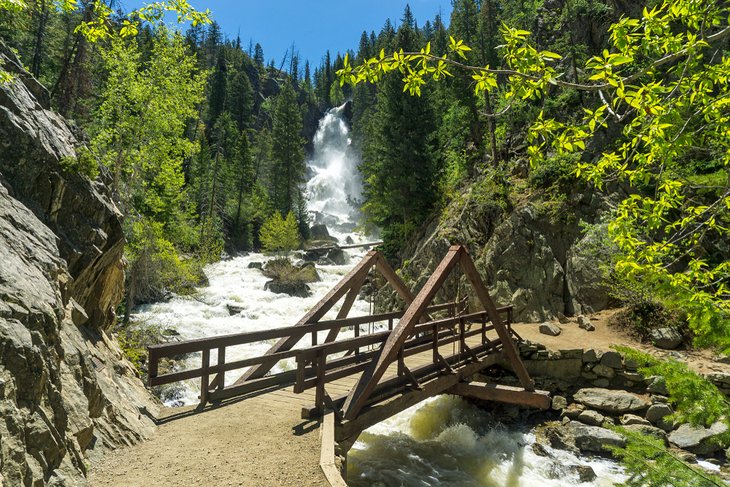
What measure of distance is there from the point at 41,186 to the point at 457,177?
2334 centimetres

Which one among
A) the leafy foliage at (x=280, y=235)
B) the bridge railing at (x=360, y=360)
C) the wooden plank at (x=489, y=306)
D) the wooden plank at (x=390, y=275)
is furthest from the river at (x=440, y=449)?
the leafy foliage at (x=280, y=235)

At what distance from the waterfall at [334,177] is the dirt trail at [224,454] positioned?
2048 inches

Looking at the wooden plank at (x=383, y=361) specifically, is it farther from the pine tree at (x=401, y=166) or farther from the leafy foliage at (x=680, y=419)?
the pine tree at (x=401, y=166)

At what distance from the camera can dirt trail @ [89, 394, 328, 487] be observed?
4219mm

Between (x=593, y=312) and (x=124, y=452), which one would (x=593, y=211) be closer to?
(x=593, y=312)

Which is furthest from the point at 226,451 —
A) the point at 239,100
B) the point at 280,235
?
the point at 239,100

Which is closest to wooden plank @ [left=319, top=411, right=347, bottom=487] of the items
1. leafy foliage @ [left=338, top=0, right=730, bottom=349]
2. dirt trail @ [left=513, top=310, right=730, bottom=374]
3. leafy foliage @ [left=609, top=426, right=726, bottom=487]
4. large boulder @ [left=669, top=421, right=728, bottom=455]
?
leafy foliage @ [left=609, top=426, right=726, bottom=487]

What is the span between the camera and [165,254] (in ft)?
62.0

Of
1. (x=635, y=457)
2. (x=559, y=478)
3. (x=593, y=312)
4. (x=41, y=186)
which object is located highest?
(x=41, y=186)

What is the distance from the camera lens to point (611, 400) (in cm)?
1093

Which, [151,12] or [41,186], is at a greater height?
[151,12]

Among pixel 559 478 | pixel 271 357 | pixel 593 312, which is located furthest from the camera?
pixel 593 312

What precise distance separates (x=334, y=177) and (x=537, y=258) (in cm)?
5775

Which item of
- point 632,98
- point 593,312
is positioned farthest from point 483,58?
point 632,98
